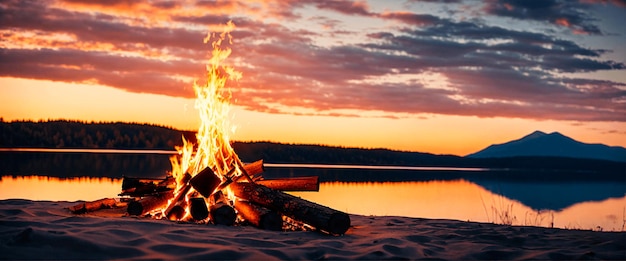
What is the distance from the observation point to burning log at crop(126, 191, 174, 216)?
985 centimetres

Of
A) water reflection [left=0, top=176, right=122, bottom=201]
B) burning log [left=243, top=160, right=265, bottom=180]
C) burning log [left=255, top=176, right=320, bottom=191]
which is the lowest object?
water reflection [left=0, top=176, right=122, bottom=201]

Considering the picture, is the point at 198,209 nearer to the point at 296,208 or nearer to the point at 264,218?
the point at 264,218

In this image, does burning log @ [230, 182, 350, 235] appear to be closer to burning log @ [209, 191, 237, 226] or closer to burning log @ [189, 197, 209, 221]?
burning log @ [209, 191, 237, 226]

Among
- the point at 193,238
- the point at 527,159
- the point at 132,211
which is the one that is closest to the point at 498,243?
the point at 193,238

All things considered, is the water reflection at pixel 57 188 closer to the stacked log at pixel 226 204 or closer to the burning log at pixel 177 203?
the stacked log at pixel 226 204

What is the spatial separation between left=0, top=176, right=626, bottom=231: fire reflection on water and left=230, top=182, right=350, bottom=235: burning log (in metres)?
7.86

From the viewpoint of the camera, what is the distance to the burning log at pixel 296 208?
28.8 ft

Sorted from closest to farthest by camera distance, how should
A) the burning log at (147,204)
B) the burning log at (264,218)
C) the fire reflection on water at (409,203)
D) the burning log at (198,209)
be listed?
the burning log at (264,218) < the burning log at (198,209) < the burning log at (147,204) < the fire reflection on water at (409,203)

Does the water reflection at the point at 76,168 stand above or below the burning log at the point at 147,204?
below

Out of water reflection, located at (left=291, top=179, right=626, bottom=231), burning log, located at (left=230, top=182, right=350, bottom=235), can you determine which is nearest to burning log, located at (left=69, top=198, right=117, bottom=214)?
burning log, located at (left=230, top=182, right=350, bottom=235)

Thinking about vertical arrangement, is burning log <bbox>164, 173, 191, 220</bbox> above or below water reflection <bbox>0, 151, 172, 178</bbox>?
above

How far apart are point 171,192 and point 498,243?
Result: 499cm

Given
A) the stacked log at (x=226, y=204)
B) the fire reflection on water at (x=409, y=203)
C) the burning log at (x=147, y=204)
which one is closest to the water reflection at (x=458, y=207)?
the fire reflection on water at (x=409, y=203)

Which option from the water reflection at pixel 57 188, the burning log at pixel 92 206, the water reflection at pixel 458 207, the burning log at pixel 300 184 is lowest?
the water reflection at pixel 458 207
